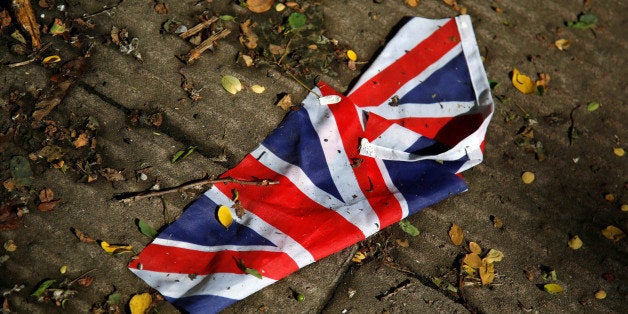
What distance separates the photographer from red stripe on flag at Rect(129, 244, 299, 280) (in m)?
2.32

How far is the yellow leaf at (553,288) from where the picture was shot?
8.42 feet

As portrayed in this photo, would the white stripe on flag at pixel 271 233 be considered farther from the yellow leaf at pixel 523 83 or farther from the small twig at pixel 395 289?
the yellow leaf at pixel 523 83

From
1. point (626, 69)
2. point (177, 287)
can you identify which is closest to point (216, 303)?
point (177, 287)

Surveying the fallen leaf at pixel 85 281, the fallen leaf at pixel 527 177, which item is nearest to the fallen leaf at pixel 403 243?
the fallen leaf at pixel 527 177

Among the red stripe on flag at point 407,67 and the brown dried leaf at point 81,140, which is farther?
the red stripe on flag at point 407,67

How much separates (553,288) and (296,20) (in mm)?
2091

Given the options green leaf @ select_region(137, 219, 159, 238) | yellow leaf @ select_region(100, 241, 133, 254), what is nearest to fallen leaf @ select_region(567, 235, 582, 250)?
green leaf @ select_region(137, 219, 159, 238)

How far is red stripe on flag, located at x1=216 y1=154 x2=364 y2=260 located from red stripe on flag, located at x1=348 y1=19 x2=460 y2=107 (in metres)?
0.70

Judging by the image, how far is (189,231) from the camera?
2418mm

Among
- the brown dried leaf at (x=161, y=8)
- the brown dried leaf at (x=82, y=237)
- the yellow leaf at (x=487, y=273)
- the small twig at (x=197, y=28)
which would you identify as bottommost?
the yellow leaf at (x=487, y=273)

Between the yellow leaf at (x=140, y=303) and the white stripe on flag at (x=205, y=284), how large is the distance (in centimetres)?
6

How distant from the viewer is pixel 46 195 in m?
2.44

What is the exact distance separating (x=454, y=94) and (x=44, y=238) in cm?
232

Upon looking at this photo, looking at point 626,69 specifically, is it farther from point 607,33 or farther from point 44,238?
point 44,238
